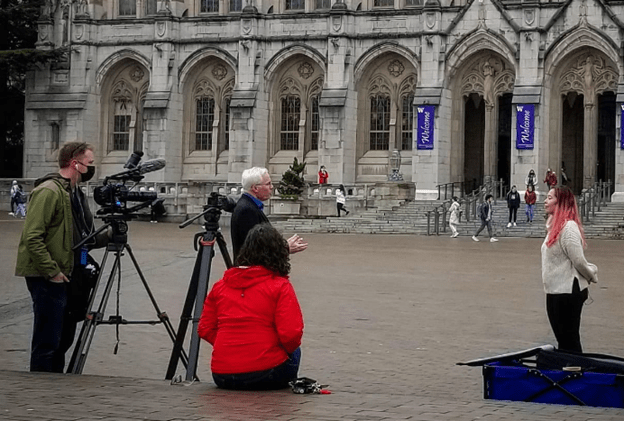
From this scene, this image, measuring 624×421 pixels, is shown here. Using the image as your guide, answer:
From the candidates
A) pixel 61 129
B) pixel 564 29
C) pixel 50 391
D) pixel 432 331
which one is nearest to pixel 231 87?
pixel 61 129

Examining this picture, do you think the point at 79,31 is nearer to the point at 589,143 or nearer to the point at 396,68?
the point at 396,68

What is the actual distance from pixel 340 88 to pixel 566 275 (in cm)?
3844

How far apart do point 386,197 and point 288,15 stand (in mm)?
10000

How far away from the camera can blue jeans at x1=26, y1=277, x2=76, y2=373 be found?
10.3m

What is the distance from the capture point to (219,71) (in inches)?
2069

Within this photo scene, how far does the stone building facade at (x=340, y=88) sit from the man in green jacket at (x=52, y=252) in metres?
34.9

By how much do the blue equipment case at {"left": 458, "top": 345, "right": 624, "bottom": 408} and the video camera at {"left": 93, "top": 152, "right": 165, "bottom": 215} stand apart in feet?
10.1

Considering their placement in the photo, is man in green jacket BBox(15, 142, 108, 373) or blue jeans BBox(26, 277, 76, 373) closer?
man in green jacket BBox(15, 142, 108, 373)

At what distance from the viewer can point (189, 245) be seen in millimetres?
30703

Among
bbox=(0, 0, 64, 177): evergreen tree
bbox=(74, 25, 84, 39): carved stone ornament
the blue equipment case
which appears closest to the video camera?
the blue equipment case

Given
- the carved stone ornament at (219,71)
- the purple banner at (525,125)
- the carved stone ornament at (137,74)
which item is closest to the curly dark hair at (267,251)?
the purple banner at (525,125)

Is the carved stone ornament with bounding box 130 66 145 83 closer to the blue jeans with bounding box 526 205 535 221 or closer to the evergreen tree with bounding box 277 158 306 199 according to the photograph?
the evergreen tree with bounding box 277 158 306 199

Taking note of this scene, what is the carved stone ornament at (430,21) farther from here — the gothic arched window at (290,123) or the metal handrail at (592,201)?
the metal handrail at (592,201)

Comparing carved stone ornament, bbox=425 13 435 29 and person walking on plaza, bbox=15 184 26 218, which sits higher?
carved stone ornament, bbox=425 13 435 29
